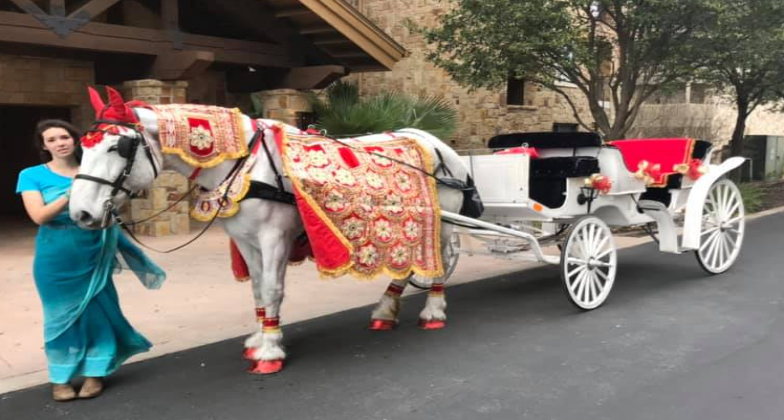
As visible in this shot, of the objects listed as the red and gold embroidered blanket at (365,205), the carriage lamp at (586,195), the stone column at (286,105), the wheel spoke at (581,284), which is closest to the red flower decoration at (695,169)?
the carriage lamp at (586,195)

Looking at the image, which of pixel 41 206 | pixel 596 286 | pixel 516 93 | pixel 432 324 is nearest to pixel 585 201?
pixel 596 286

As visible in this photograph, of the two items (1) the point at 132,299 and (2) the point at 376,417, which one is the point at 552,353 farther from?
(1) the point at 132,299

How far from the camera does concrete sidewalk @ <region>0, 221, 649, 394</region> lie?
491 centimetres

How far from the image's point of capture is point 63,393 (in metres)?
3.83

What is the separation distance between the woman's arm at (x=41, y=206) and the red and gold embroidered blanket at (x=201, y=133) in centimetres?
66

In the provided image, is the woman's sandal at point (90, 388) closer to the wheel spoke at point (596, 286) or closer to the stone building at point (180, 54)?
the wheel spoke at point (596, 286)

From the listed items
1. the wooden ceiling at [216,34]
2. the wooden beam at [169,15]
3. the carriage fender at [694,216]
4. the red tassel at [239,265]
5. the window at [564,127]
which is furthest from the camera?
the window at [564,127]

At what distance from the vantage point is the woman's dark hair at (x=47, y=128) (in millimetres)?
3812

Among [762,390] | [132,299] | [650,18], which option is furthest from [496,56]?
[762,390]

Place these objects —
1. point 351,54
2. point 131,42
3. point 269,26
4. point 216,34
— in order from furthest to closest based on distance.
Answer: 1. point 216,34
2. point 351,54
3. point 269,26
4. point 131,42

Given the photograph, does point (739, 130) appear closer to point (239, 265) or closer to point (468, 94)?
point (468, 94)

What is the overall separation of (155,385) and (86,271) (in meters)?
0.87

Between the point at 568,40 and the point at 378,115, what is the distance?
3.25 m

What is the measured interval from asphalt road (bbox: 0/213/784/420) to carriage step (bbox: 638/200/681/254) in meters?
0.53
